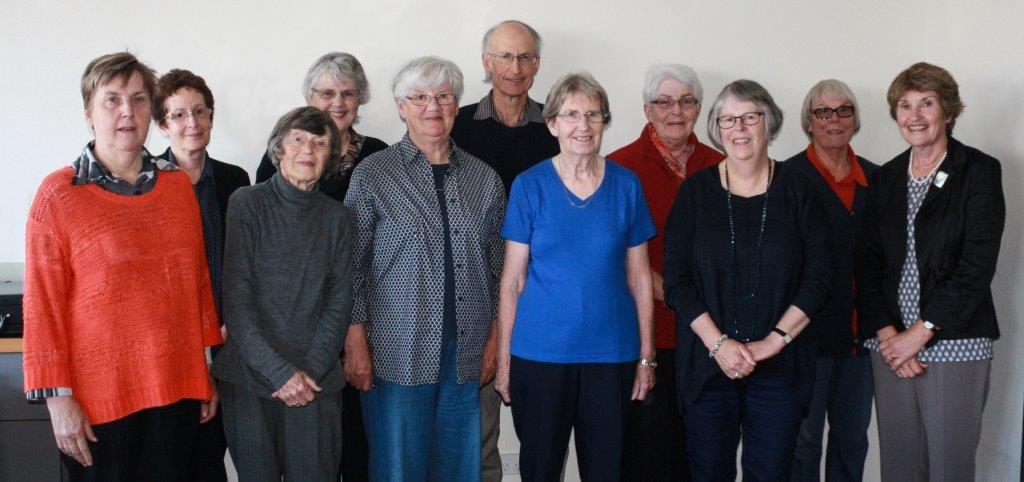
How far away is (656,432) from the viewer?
285 centimetres

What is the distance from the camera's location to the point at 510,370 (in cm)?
262

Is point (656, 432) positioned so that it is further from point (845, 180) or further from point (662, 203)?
point (845, 180)

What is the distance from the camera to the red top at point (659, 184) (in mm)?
2887

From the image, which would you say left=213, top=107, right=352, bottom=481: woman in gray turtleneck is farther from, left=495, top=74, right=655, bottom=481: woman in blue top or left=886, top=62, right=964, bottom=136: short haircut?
left=886, top=62, right=964, bottom=136: short haircut

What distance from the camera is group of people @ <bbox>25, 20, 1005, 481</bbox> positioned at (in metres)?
2.17

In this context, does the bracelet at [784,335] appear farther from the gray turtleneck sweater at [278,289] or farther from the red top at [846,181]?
the gray turtleneck sweater at [278,289]

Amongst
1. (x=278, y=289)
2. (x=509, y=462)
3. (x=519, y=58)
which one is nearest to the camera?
(x=278, y=289)

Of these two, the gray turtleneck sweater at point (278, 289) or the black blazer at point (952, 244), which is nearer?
the gray turtleneck sweater at point (278, 289)

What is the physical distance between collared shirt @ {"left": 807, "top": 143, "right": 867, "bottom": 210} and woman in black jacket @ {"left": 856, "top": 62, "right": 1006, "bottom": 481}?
273mm

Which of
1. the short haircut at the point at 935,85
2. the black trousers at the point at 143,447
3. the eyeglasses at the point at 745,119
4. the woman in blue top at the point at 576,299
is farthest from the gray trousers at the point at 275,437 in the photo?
the short haircut at the point at 935,85

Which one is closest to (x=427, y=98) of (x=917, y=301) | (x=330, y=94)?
(x=330, y=94)

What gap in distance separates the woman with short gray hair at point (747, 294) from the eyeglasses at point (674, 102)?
0.49m

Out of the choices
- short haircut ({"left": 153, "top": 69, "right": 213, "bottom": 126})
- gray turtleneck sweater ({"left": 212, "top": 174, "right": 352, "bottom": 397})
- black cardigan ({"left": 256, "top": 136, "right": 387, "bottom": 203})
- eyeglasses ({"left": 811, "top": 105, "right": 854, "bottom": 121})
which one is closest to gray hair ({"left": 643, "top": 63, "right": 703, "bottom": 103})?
eyeglasses ({"left": 811, "top": 105, "right": 854, "bottom": 121})

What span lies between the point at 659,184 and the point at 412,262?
0.95 metres
